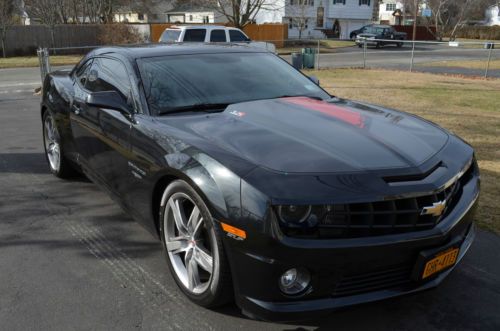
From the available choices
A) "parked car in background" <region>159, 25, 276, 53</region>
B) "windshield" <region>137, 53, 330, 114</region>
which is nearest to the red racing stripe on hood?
"windshield" <region>137, 53, 330, 114</region>

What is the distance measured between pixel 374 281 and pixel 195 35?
18.1 metres

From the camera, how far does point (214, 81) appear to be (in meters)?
3.91

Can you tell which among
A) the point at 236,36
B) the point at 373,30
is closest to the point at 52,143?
the point at 236,36

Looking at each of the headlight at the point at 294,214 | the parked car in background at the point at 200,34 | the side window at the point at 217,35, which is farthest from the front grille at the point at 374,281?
the side window at the point at 217,35

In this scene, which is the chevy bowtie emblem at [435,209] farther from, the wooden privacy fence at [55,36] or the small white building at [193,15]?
the small white building at [193,15]

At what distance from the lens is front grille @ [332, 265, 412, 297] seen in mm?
2488

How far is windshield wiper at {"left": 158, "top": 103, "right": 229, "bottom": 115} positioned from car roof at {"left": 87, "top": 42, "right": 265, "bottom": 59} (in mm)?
757

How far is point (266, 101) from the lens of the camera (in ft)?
12.5

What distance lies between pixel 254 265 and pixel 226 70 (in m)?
2.10

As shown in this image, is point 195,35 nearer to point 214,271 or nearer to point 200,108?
point 200,108

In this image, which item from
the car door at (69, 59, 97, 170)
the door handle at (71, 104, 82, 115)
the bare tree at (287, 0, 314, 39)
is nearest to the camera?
the car door at (69, 59, 97, 170)

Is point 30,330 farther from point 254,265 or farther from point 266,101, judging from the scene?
point 266,101

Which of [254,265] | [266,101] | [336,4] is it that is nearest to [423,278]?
[254,265]

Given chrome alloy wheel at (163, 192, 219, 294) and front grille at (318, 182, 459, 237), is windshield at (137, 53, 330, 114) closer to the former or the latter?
chrome alloy wheel at (163, 192, 219, 294)
